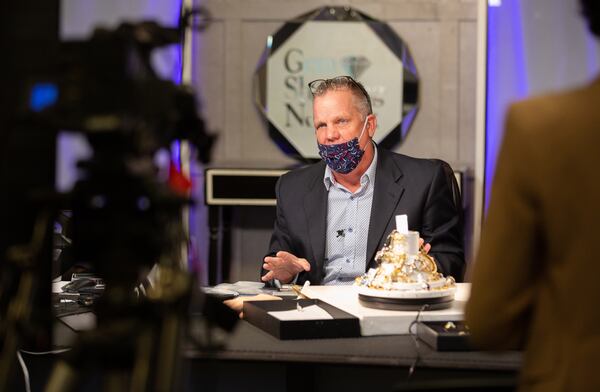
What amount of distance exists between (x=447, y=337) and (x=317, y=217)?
148 cm

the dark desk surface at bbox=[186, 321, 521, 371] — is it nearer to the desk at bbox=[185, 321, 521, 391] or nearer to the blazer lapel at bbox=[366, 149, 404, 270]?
the desk at bbox=[185, 321, 521, 391]

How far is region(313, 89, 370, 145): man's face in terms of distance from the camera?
338 centimetres

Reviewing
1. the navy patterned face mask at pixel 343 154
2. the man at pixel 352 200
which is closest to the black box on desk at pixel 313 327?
the man at pixel 352 200

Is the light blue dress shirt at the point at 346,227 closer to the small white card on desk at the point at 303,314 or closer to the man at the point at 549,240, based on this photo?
the small white card on desk at the point at 303,314

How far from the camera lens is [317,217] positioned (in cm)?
336

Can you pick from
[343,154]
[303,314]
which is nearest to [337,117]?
[343,154]

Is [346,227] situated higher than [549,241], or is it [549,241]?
[549,241]

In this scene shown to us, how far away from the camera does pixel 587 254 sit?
1.14m

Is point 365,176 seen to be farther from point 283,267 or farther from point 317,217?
point 283,267

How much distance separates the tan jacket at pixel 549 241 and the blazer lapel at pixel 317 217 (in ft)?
6.71

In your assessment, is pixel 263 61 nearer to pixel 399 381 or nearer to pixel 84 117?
pixel 399 381

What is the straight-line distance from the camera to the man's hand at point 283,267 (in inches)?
114

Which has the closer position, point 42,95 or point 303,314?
point 42,95

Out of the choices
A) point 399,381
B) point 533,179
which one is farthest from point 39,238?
point 399,381
